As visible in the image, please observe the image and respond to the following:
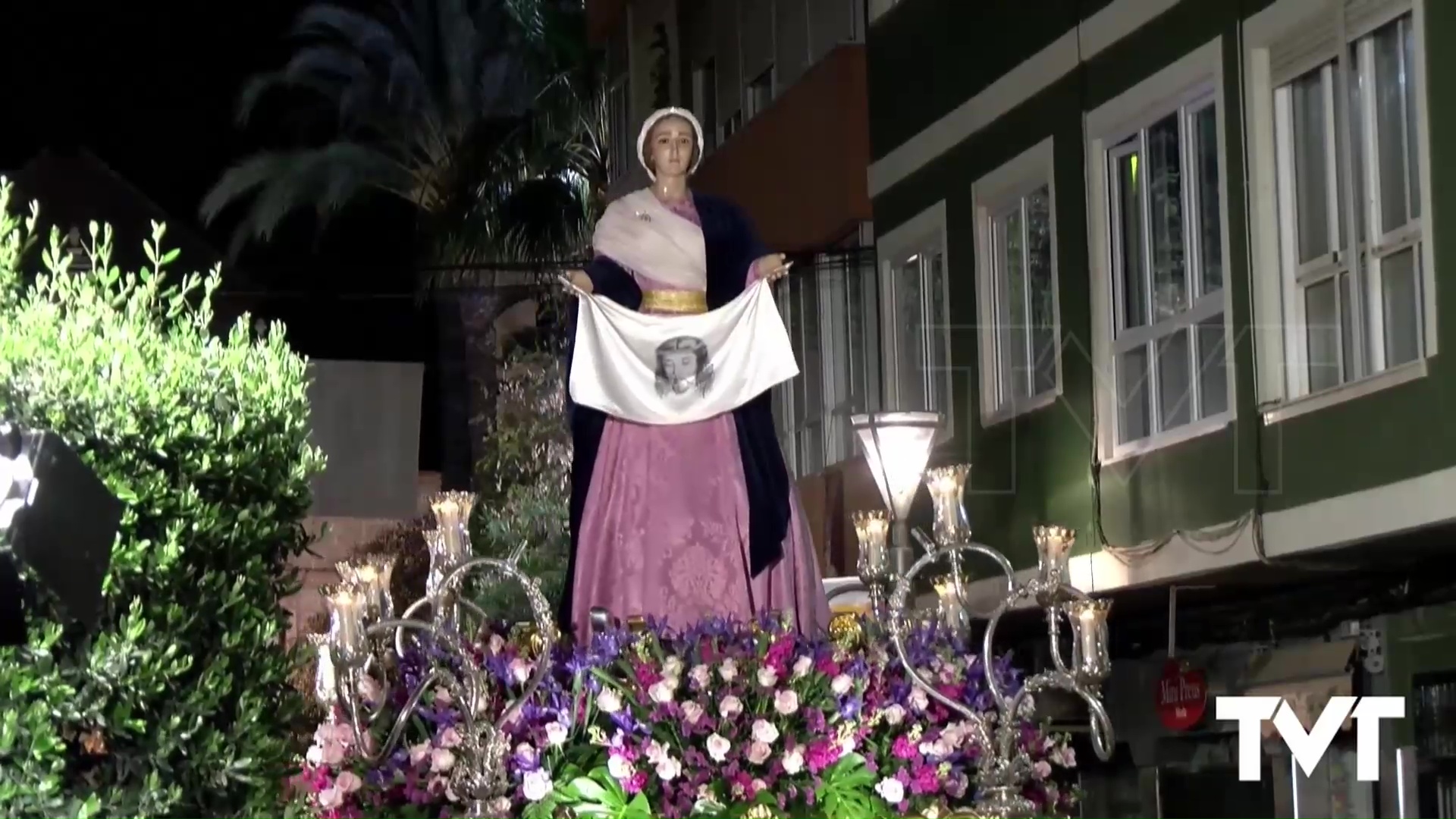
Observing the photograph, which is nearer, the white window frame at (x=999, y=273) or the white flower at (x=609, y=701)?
the white flower at (x=609, y=701)

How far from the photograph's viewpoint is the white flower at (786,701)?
817 cm

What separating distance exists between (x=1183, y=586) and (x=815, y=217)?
5.34 metres

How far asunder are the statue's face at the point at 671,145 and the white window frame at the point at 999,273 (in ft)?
16.7

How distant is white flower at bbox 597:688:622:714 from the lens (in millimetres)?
Answer: 8133

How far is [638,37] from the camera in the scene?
2517 centimetres

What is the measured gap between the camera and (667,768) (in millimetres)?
8062

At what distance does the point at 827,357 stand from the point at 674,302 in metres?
7.58

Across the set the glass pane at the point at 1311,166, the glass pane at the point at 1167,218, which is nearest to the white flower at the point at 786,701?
the glass pane at the point at 1311,166

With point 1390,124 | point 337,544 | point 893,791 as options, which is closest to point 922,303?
point 1390,124

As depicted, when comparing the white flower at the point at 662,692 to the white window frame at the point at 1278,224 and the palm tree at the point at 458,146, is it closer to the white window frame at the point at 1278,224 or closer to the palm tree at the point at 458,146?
the white window frame at the point at 1278,224

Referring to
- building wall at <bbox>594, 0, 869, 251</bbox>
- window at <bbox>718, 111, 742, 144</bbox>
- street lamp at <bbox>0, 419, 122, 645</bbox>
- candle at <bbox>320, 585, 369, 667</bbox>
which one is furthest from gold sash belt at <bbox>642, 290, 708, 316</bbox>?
window at <bbox>718, 111, 742, 144</bbox>

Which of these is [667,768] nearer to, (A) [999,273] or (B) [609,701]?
(B) [609,701]

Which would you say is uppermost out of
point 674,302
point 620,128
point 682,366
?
point 620,128

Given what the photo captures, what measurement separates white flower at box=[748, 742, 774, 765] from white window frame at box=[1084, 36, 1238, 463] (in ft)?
16.8
